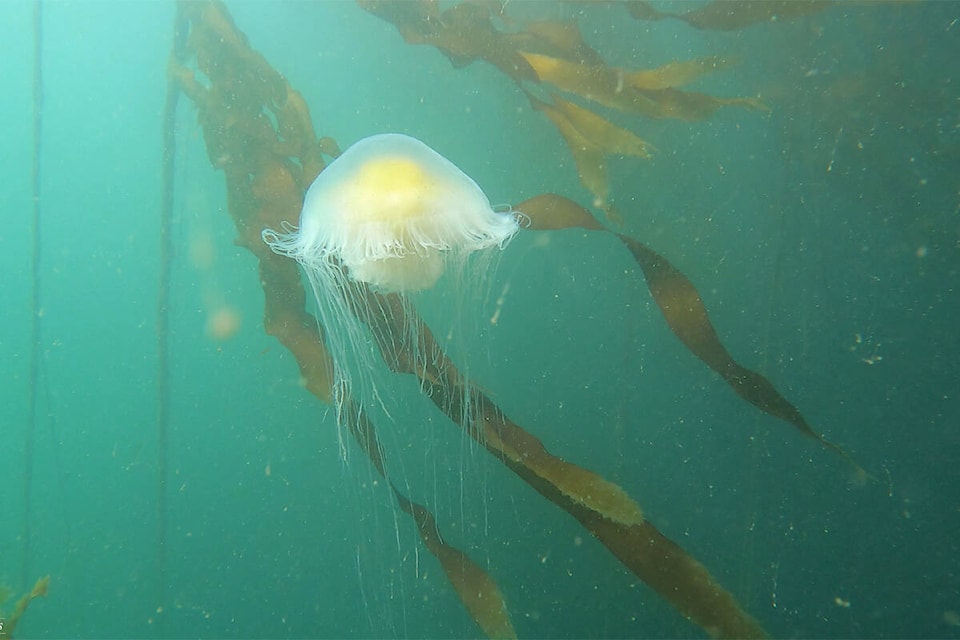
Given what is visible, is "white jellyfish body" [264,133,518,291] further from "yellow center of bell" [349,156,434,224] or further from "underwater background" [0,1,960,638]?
"underwater background" [0,1,960,638]

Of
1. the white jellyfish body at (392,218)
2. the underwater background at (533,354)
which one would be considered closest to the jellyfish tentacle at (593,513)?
the white jellyfish body at (392,218)

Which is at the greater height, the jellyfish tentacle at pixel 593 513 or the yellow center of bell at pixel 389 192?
the yellow center of bell at pixel 389 192

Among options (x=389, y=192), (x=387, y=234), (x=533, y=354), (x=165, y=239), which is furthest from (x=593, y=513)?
(x=165, y=239)

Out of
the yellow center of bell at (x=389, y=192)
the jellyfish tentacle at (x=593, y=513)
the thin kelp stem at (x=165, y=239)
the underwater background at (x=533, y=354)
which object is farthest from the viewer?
the underwater background at (x=533, y=354)

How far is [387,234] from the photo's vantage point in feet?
8.45

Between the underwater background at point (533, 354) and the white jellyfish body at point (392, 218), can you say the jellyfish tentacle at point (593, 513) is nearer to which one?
the white jellyfish body at point (392, 218)

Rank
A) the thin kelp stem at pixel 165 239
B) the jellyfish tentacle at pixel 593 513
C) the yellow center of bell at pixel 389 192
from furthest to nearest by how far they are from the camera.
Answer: the thin kelp stem at pixel 165 239
the jellyfish tentacle at pixel 593 513
the yellow center of bell at pixel 389 192

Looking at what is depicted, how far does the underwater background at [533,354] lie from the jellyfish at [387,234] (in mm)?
648

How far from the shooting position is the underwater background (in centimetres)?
505

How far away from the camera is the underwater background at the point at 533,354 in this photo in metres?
5.05

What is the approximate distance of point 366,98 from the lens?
→ 581cm

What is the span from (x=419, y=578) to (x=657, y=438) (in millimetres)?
3866

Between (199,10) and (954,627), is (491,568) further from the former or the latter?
(199,10)

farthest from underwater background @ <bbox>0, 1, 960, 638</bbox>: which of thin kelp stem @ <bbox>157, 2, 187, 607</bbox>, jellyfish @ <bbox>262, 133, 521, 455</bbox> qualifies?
thin kelp stem @ <bbox>157, 2, 187, 607</bbox>
